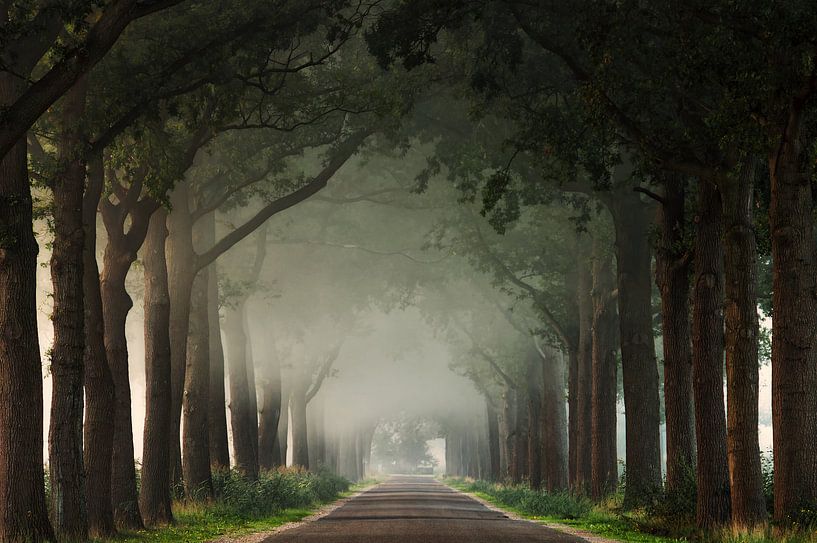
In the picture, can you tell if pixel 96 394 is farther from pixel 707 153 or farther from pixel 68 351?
pixel 707 153

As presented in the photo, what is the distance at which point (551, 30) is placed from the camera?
19.5m

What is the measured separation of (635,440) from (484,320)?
25397 millimetres

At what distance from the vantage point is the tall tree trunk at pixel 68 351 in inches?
668

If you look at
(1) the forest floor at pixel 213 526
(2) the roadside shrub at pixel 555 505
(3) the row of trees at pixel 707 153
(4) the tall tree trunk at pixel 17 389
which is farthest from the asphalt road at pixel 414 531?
(4) the tall tree trunk at pixel 17 389

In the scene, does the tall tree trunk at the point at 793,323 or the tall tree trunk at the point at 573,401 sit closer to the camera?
the tall tree trunk at the point at 793,323

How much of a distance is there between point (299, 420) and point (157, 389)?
34412 mm

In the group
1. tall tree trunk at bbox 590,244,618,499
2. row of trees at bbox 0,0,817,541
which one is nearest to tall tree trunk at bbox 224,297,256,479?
row of trees at bbox 0,0,817,541

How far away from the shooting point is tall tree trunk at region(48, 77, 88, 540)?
16969 mm

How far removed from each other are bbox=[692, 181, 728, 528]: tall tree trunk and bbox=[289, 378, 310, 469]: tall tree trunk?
39286 millimetres

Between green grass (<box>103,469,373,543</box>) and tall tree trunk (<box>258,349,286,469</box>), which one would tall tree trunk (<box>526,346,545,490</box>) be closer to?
tall tree trunk (<box>258,349,286,469</box>)

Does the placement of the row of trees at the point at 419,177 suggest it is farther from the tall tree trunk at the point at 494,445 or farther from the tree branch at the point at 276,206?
the tall tree trunk at the point at 494,445

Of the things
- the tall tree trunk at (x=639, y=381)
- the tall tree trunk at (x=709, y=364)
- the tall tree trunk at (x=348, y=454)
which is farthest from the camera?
the tall tree trunk at (x=348, y=454)

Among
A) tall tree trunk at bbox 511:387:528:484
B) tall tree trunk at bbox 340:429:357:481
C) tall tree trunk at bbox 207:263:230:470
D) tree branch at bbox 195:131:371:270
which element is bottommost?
tall tree trunk at bbox 340:429:357:481

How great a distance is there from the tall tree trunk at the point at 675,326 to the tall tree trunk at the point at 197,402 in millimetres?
11654
